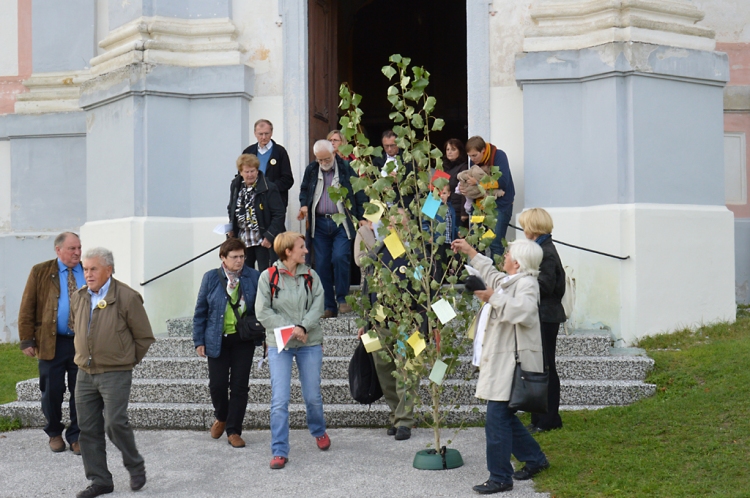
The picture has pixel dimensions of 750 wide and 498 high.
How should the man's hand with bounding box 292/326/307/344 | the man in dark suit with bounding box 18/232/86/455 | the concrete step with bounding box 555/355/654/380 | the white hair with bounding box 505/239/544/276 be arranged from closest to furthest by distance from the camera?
the white hair with bounding box 505/239/544/276, the man's hand with bounding box 292/326/307/344, the man in dark suit with bounding box 18/232/86/455, the concrete step with bounding box 555/355/654/380

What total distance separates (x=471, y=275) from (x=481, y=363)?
1.82ft

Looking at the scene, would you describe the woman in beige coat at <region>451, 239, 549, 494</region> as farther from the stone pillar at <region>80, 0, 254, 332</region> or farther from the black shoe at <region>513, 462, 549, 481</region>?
the stone pillar at <region>80, 0, 254, 332</region>

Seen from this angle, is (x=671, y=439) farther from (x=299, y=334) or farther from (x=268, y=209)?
(x=268, y=209)

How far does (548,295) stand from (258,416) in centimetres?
255

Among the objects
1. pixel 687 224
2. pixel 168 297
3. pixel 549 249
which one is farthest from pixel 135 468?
pixel 687 224

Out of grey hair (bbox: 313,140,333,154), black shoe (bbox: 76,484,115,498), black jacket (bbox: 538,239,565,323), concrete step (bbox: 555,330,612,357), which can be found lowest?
black shoe (bbox: 76,484,115,498)

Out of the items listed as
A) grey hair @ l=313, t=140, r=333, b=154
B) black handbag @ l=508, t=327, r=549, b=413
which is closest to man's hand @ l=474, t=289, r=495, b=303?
black handbag @ l=508, t=327, r=549, b=413

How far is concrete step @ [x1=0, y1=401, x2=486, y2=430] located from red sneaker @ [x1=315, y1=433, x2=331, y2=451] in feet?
2.10

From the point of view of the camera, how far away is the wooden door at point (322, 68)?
Result: 10.1 meters

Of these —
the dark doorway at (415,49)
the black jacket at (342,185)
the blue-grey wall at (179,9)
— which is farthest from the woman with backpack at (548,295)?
the dark doorway at (415,49)

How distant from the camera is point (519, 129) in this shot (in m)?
9.31

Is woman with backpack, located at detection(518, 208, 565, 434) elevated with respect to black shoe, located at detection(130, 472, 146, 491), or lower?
elevated

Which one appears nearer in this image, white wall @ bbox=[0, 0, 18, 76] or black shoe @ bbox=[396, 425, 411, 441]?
black shoe @ bbox=[396, 425, 411, 441]

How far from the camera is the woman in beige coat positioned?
5.15m
